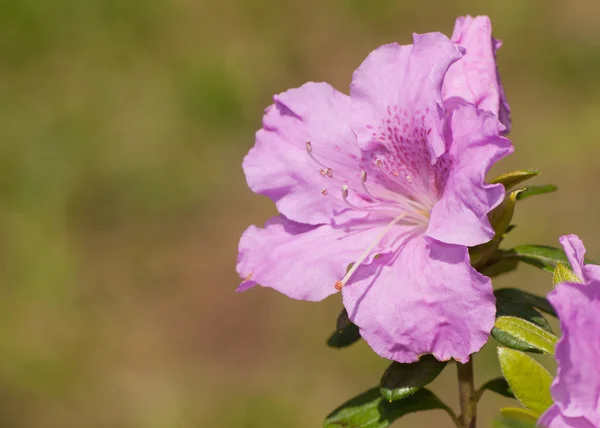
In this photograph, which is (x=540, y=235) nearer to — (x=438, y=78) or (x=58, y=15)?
(x=438, y=78)

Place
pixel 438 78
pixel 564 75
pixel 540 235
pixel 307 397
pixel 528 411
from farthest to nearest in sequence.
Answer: pixel 564 75, pixel 540 235, pixel 307 397, pixel 438 78, pixel 528 411

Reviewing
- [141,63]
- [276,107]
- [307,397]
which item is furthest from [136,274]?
[276,107]

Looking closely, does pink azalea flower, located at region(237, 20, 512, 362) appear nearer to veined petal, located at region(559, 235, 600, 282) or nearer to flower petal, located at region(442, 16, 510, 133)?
flower petal, located at region(442, 16, 510, 133)

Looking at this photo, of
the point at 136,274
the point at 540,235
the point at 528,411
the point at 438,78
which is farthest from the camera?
the point at 136,274

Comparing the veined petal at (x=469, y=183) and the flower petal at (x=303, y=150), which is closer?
the veined petal at (x=469, y=183)

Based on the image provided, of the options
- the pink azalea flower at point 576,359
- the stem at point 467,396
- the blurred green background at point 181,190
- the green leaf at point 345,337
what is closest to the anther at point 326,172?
the green leaf at point 345,337

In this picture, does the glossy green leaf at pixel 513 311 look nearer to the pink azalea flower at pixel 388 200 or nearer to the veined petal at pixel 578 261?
the pink azalea flower at pixel 388 200
